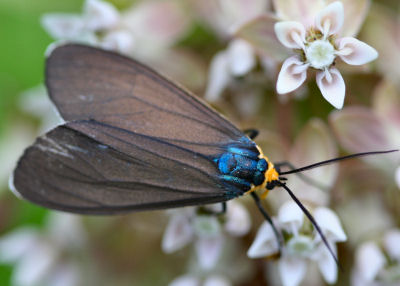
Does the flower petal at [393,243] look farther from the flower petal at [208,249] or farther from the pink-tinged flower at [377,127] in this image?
the flower petal at [208,249]

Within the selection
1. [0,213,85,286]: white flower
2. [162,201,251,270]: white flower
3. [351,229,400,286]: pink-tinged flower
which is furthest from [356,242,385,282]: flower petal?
[0,213,85,286]: white flower

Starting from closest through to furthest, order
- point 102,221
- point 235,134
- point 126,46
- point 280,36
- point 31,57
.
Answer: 1. point 280,36
2. point 235,134
3. point 126,46
4. point 102,221
5. point 31,57

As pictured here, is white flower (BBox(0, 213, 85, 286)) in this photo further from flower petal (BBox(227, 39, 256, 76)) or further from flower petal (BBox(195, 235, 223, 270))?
flower petal (BBox(227, 39, 256, 76))

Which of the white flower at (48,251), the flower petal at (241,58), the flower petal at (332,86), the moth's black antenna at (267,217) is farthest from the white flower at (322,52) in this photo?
the white flower at (48,251)

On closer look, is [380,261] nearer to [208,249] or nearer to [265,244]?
[265,244]

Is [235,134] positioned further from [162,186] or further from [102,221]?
[102,221]

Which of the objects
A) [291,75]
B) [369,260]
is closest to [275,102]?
[291,75]

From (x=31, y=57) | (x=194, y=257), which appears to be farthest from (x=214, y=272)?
(x=31, y=57)

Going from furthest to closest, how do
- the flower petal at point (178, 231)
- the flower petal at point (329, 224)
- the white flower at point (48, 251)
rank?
the white flower at point (48, 251) < the flower petal at point (178, 231) < the flower petal at point (329, 224)
